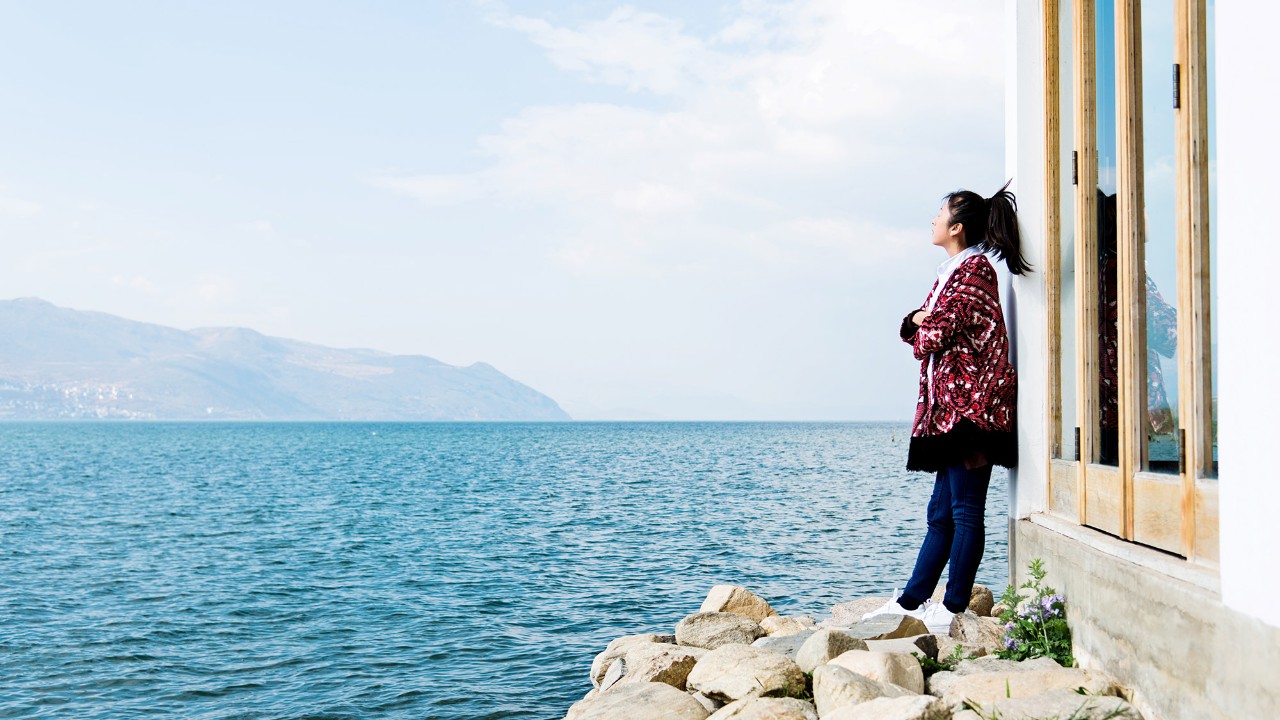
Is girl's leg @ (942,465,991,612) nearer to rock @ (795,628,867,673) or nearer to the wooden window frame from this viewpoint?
the wooden window frame

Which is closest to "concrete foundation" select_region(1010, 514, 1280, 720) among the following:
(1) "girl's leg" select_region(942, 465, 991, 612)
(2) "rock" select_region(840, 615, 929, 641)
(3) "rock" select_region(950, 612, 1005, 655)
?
(1) "girl's leg" select_region(942, 465, 991, 612)

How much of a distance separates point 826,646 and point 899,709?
4.27 ft

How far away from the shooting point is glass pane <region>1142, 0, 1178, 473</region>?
359 centimetres

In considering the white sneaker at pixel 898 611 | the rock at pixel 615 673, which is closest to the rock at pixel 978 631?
the white sneaker at pixel 898 611

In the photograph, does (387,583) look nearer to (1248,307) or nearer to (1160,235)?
(1160,235)

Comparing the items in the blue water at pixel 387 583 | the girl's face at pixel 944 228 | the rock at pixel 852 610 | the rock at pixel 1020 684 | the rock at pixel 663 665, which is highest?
the girl's face at pixel 944 228

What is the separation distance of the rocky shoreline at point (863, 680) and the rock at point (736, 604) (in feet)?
3.23

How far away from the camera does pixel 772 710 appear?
462 centimetres

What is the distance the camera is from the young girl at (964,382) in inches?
200

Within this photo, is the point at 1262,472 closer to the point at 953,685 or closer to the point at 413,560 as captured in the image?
the point at 953,685

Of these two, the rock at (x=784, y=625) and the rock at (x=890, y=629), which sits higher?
the rock at (x=890, y=629)

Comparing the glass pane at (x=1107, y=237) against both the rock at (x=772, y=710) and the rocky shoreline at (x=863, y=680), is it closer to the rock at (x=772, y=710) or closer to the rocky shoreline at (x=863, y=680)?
the rocky shoreline at (x=863, y=680)

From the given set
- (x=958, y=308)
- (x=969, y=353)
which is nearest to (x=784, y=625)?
(x=969, y=353)

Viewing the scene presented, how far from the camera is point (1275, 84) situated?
8.71 ft
